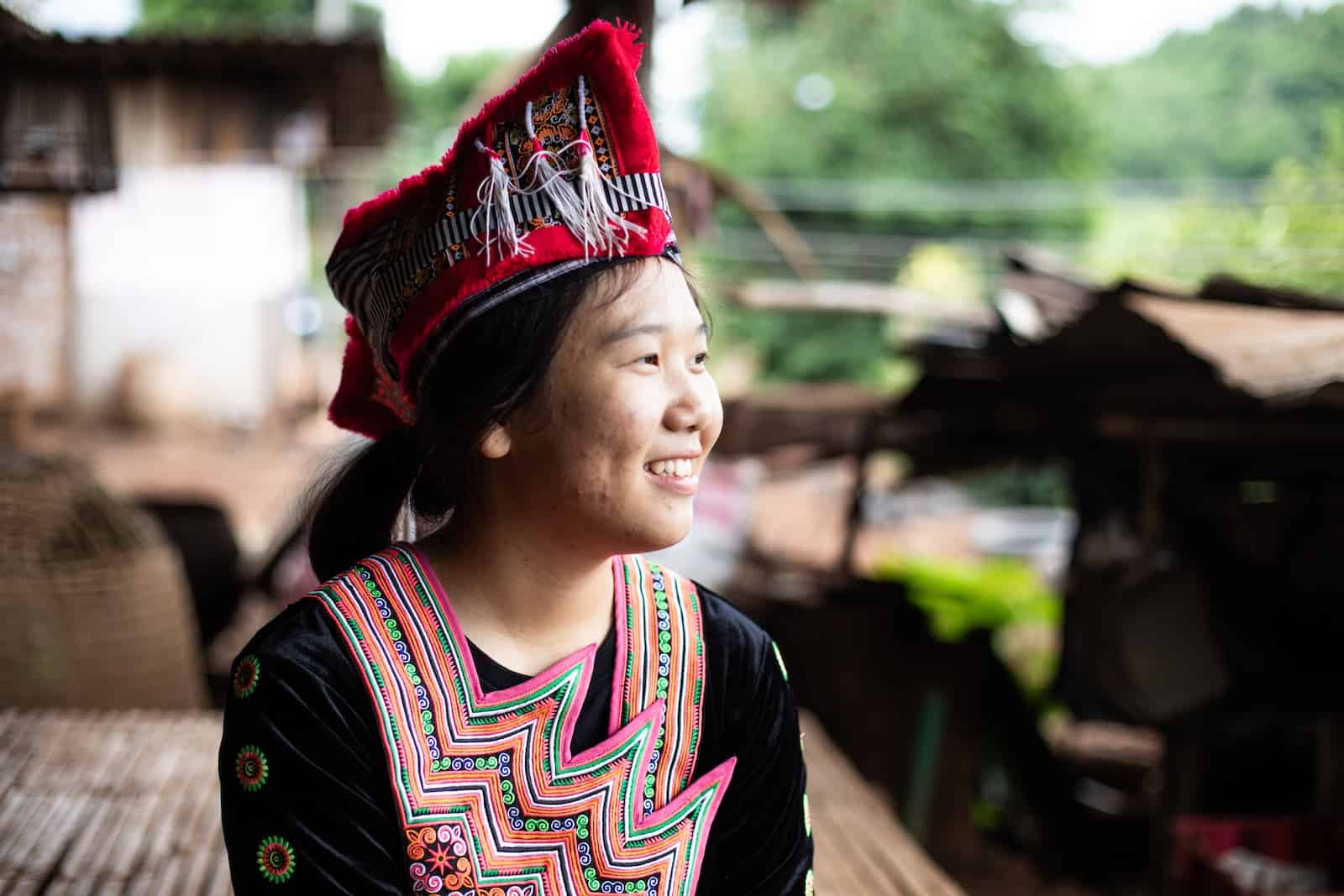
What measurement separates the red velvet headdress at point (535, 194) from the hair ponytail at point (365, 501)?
0.82ft

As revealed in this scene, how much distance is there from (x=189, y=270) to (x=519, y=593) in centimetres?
1274

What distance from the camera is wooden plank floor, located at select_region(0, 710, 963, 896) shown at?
214cm

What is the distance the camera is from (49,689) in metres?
3.72

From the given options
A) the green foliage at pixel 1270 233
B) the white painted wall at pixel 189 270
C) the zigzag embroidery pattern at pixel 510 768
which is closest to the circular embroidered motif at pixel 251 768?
the zigzag embroidery pattern at pixel 510 768

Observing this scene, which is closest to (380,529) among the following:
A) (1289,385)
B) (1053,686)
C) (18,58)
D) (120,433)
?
(1289,385)

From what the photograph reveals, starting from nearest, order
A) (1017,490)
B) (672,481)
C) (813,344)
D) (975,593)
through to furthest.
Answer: (672,481), (975,593), (1017,490), (813,344)

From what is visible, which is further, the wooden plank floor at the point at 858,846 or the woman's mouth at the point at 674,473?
the wooden plank floor at the point at 858,846

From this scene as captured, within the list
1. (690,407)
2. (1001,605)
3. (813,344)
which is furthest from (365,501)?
(813,344)

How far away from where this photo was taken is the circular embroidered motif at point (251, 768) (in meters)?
1.37

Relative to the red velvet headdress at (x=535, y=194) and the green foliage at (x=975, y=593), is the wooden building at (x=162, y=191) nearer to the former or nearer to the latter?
the red velvet headdress at (x=535, y=194)

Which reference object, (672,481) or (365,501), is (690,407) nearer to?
(672,481)

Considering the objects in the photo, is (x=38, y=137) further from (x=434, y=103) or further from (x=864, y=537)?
(x=434, y=103)

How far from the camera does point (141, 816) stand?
2.40 m

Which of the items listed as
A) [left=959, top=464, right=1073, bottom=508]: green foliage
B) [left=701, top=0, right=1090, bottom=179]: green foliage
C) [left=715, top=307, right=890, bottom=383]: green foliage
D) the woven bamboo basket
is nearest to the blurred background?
the woven bamboo basket
